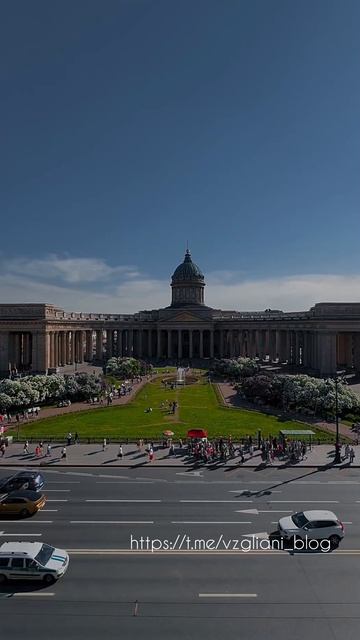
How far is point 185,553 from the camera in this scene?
26.0 meters

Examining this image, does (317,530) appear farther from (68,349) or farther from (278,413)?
(68,349)

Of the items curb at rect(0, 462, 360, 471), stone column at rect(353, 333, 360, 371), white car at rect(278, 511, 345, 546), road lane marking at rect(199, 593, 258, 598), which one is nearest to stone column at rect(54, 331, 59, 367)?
stone column at rect(353, 333, 360, 371)

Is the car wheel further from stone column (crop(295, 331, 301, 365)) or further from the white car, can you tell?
stone column (crop(295, 331, 301, 365))

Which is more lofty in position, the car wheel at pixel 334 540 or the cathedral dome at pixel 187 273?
the cathedral dome at pixel 187 273

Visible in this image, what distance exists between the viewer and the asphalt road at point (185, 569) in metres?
19.4

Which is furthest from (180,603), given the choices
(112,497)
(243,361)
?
(243,361)

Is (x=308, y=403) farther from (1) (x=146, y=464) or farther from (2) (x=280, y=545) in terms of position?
(2) (x=280, y=545)

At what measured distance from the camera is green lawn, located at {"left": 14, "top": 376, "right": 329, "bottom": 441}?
5603 cm

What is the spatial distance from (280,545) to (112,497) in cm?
1369

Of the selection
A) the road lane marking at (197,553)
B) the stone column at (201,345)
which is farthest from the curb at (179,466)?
the stone column at (201,345)

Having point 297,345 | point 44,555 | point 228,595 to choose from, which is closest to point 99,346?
point 297,345

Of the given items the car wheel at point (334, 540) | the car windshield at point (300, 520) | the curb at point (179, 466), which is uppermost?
the car windshield at point (300, 520)

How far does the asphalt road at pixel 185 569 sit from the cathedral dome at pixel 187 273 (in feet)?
478

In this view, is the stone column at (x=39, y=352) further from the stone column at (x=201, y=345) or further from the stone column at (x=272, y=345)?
the stone column at (x=272, y=345)
